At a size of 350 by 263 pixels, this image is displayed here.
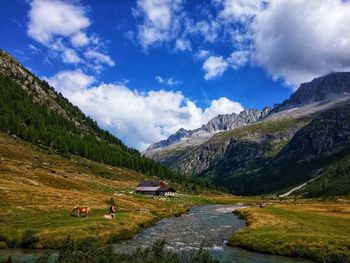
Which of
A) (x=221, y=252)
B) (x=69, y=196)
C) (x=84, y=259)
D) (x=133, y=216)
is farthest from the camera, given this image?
(x=69, y=196)

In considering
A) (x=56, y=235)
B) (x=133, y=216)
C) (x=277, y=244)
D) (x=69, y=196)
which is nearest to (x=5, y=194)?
(x=69, y=196)

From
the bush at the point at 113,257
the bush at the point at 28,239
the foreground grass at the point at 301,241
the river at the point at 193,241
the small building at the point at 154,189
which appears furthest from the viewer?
the small building at the point at 154,189

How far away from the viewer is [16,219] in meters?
59.8

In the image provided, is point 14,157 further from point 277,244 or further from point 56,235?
point 277,244

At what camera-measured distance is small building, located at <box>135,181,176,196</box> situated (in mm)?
175125

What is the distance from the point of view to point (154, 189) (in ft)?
583

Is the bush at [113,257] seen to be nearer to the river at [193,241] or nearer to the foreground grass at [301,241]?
the river at [193,241]

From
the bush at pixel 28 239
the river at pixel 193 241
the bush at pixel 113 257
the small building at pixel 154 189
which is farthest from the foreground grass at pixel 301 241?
the small building at pixel 154 189

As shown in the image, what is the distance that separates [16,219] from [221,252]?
31723 millimetres

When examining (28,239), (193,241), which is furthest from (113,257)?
(193,241)

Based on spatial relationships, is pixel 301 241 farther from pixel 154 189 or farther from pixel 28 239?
pixel 154 189

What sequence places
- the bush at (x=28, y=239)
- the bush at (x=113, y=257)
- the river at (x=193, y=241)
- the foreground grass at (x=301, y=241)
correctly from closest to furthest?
the bush at (x=113, y=257)
the river at (x=193, y=241)
the foreground grass at (x=301, y=241)
the bush at (x=28, y=239)

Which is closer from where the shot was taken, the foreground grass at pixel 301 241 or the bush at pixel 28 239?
the foreground grass at pixel 301 241

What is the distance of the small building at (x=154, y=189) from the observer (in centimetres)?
17512
